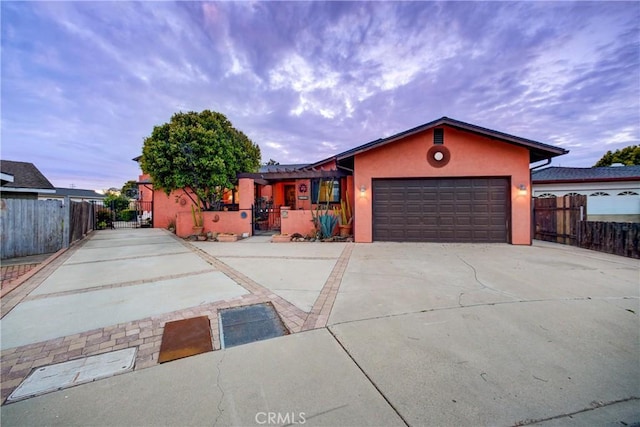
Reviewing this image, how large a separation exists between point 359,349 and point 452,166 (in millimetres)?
8520

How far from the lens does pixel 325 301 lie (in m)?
3.72

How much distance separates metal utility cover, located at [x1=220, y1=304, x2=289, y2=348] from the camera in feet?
8.90

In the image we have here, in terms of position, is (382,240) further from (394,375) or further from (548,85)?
(548,85)

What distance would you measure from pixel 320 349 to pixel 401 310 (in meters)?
1.43

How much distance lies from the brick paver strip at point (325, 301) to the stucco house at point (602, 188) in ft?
47.2

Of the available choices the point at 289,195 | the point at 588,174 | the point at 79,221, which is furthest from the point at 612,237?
the point at 79,221

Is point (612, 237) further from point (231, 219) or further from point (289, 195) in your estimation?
point (289, 195)

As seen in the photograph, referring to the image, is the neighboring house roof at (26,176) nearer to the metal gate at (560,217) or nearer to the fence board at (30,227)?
the fence board at (30,227)

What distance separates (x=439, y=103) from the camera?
1469 cm

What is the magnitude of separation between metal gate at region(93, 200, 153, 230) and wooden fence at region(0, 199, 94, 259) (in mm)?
8101

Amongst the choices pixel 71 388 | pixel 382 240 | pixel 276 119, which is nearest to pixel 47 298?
pixel 71 388

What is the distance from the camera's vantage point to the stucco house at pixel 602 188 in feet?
39.5

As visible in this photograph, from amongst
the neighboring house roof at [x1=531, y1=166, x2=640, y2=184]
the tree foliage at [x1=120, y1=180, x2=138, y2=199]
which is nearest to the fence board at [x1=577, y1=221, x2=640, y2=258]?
the neighboring house roof at [x1=531, y1=166, x2=640, y2=184]

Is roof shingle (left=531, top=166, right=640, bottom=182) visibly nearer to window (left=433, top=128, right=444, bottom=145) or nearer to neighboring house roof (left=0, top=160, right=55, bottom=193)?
window (left=433, top=128, right=444, bottom=145)
